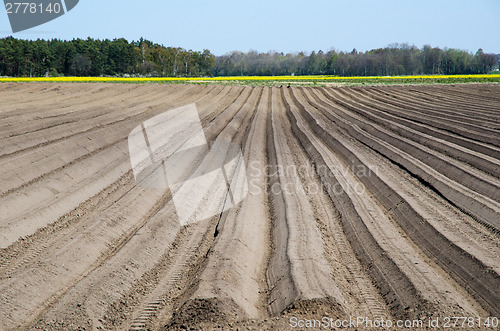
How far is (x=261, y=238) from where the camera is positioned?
7309 mm

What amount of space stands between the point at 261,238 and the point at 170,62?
83431 millimetres

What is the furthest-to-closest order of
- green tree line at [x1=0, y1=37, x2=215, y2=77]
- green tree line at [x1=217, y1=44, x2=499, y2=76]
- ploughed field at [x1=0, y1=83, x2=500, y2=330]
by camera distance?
green tree line at [x1=217, y1=44, x2=499, y2=76], green tree line at [x1=0, y1=37, x2=215, y2=77], ploughed field at [x1=0, y1=83, x2=500, y2=330]

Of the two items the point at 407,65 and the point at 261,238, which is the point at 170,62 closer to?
the point at 407,65

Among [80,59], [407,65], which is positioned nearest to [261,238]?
[80,59]

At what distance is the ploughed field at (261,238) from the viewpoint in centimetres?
512

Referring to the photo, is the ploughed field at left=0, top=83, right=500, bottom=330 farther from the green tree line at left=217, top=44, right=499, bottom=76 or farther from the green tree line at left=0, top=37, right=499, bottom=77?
the green tree line at left=217, top=44, right=499, bottom=76

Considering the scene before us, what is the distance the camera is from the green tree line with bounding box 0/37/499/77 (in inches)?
2813

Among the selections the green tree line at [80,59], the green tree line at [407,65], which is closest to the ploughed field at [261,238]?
the green tree line at [80,59]

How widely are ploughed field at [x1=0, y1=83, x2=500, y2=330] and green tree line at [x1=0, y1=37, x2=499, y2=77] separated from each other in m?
63.3

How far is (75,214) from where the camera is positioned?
8305 millimetres

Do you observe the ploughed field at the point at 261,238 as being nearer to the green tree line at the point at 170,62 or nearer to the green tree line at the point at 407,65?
the green tree line at the point at 170,62

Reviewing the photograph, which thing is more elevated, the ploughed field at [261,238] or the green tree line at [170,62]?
the green tree line at [170,62]

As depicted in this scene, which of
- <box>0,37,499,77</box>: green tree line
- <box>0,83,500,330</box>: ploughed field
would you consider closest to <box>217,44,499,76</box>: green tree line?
<box>0,37,499,77</box>: green tree line

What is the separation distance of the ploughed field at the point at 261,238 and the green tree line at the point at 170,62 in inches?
2490
